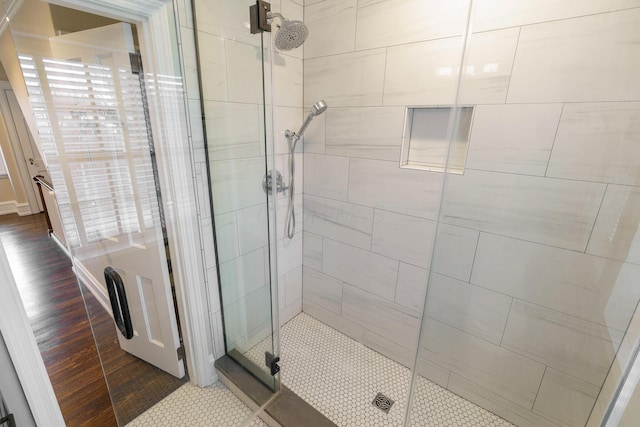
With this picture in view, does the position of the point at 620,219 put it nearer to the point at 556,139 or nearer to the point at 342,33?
the point at 556,139

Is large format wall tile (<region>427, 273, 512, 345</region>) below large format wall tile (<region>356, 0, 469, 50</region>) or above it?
below

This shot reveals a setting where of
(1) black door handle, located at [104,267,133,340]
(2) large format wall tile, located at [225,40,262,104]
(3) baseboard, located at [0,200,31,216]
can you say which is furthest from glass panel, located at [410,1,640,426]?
(3) baseboard, located at [0,200,31,216]

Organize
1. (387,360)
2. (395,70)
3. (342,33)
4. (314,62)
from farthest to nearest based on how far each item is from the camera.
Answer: (387,360), (314,62), (342,33), (395,70)

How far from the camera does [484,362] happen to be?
60.0 inches

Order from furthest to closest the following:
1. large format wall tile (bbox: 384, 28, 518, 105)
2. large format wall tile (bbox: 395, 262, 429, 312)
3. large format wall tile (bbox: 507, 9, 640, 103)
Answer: large format wall tile (bbox: 395, 262, 429, 312)
large format wall tile (bbox: 384, 28, 518, 105)
large format wall tile (bbox: 507, 9, 640, 103)

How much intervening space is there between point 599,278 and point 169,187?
191 centimetres

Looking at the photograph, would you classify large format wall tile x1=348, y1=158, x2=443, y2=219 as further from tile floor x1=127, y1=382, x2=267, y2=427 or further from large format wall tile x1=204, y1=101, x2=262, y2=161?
tile floor x1=127, y1=382, x2=267, y2=427

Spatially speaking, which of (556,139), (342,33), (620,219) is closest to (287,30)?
(342,33)

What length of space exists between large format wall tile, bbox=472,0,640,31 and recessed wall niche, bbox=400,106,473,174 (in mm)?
349

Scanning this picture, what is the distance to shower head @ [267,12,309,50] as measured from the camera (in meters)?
1.31

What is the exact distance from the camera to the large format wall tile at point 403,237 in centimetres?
157

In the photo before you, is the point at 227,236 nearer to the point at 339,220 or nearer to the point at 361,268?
the point at 339,220

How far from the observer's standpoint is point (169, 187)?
4.23ft

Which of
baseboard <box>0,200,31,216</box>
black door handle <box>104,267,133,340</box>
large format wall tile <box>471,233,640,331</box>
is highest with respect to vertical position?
large format wall tile <box>471,233,640,331</box>
